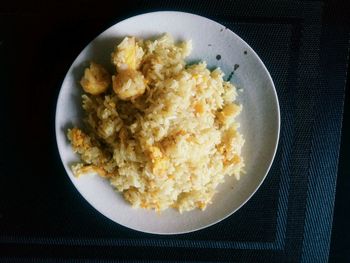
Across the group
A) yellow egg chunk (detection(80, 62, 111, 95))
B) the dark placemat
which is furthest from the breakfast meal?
the dark placemat

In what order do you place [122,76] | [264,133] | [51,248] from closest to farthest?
[122,76]
[264,133]
[51,248]

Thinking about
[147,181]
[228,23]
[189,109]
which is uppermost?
[228,23]

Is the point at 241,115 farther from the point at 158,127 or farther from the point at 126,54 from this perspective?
the point at 126,54

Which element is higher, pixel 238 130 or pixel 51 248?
pixel 238 130

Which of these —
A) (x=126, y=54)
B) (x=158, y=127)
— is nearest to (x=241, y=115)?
(x=158, y=127)

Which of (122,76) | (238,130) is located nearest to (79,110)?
(122,76)

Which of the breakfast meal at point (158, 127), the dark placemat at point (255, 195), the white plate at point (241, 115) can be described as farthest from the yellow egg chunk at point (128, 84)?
the dark placemat at point (255, 195)

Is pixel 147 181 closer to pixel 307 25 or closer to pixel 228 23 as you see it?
pixel 228 23
